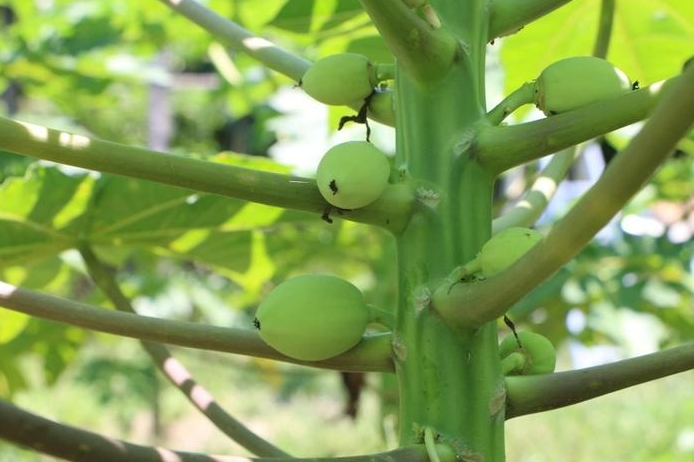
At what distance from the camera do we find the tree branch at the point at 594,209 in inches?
20.6

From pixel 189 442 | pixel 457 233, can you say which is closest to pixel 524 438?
pixel 189 442

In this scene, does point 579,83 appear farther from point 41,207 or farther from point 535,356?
point 41,207

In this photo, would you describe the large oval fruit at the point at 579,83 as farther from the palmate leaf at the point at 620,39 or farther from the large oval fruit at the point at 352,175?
the palmate leaf at the point at 620,39

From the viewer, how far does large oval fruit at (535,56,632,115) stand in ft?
2.68

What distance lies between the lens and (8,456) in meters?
5.93

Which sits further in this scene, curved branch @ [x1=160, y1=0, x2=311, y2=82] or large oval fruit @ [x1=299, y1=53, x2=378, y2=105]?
curved branch @ [x1=160, y1=0, x2=311, y2=82]

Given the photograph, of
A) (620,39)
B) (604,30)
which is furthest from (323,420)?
(604,30)

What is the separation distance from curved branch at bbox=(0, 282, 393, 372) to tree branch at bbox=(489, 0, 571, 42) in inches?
12.4

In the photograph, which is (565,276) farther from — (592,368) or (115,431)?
(115,431)

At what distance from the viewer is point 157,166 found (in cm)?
74

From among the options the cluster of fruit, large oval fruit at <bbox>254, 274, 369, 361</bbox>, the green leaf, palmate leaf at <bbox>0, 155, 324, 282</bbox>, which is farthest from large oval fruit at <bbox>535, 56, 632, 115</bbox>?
the green leaf

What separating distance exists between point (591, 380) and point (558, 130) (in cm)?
20

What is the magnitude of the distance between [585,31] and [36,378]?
7219 millimetres

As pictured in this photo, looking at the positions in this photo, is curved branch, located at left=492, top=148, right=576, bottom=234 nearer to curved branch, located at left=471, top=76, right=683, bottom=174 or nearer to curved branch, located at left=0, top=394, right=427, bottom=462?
curved branch, located at left=471, top=76, right=683, bottom=174
